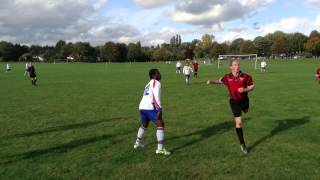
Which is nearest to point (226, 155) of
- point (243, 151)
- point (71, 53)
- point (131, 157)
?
point (243, 151)

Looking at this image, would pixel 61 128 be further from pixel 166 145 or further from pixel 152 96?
pixel 152 96

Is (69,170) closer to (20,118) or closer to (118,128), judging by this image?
(118,128)

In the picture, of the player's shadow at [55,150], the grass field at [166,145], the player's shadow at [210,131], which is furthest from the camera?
the player's shadow at [210,131]

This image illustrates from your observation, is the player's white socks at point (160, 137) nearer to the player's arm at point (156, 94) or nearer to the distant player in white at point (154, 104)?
the distant player in white at point (154, 104)

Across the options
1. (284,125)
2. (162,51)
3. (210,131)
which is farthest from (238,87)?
(162,51)

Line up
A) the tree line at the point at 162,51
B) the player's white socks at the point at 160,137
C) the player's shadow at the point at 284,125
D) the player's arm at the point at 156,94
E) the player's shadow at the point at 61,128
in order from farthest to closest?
1. the tree line at the point at 162,51
2. the player's shadow at the point at 61,128
3. the player's shadow at the point at 284,125
4. the player's white socks at the point at 160,137
5. the player's arm at the point at 156,94

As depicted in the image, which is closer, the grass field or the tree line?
the grass field

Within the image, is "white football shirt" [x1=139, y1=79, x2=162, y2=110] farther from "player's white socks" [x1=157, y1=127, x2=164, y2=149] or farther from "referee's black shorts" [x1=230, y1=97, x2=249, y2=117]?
"referee's black shorts" [x1=230, y1=97, x2=249, y2=117]

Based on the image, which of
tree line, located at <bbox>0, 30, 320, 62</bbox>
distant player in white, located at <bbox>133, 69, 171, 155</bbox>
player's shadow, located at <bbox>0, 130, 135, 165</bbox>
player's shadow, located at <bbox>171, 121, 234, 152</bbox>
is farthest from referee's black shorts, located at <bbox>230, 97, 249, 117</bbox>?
Answer: tree line, located at <bbox>0, 30, 320, 62</bbox>

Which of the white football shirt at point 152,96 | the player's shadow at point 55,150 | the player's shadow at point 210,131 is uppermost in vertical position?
the white football shirt at point 152,96

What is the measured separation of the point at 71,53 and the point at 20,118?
544 ft

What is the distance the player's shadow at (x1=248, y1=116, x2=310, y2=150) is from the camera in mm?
10992

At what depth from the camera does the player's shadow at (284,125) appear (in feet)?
36.1

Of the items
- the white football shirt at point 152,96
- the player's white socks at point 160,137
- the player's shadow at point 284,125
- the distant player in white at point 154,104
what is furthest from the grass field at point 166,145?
the white football shirt at point 152,96
